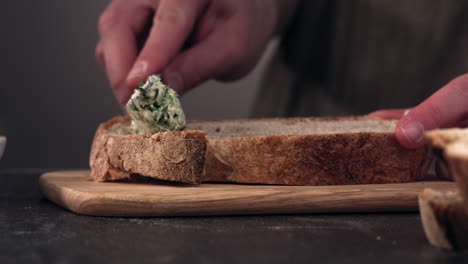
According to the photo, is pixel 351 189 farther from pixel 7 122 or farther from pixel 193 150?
pixel 7 122

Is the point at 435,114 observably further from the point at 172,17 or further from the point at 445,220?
the point at 172,17

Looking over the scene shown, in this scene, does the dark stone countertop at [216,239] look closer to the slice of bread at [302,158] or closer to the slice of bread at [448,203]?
the slice of bread at [448,203]

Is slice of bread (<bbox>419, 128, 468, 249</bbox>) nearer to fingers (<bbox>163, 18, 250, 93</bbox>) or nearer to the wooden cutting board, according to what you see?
the wooden cutting board

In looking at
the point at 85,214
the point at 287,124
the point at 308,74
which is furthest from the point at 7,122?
the point at 85,214

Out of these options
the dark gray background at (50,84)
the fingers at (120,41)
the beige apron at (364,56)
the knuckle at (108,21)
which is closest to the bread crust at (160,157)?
the fingers at (120,41)

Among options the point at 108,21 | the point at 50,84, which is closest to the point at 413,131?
the point at 108,21

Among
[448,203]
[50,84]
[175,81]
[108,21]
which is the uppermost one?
[108,21]

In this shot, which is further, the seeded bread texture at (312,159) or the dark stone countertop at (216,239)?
the seeded bread texture at (312,159)
